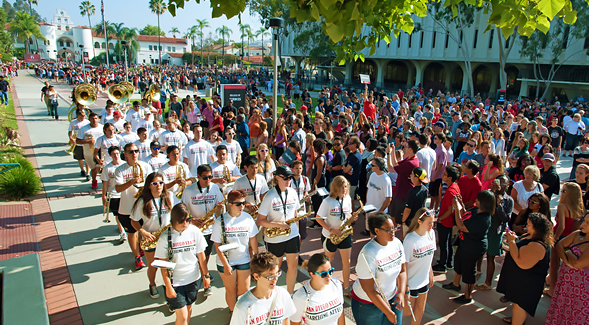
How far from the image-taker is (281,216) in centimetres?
495

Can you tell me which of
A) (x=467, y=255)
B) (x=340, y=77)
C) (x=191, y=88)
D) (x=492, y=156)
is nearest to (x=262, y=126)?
(x=492, y=156)

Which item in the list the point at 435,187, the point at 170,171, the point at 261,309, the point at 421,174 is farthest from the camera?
the point at 435,187

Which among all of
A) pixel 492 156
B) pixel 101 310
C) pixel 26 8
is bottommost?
pixel 101 310

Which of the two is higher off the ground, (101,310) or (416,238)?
(416,238)

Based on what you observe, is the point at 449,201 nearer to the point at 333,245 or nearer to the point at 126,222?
the point at 333,245

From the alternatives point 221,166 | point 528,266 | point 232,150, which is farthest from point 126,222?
point 528,266

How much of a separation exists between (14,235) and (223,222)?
5093mm

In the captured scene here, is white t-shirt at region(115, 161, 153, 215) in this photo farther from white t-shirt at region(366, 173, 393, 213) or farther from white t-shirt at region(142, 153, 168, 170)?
white t-shirt at region(366, 173, 393, 213)

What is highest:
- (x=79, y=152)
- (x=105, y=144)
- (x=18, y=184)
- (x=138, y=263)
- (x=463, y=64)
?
(x=463, y=64)

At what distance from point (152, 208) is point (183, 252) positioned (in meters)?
1.16

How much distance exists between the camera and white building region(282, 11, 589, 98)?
106ft

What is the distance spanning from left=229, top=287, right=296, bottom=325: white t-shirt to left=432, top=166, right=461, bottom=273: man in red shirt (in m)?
3.25

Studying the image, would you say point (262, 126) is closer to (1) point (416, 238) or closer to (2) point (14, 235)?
(2) point (14, 235)

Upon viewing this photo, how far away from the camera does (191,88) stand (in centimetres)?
3991
